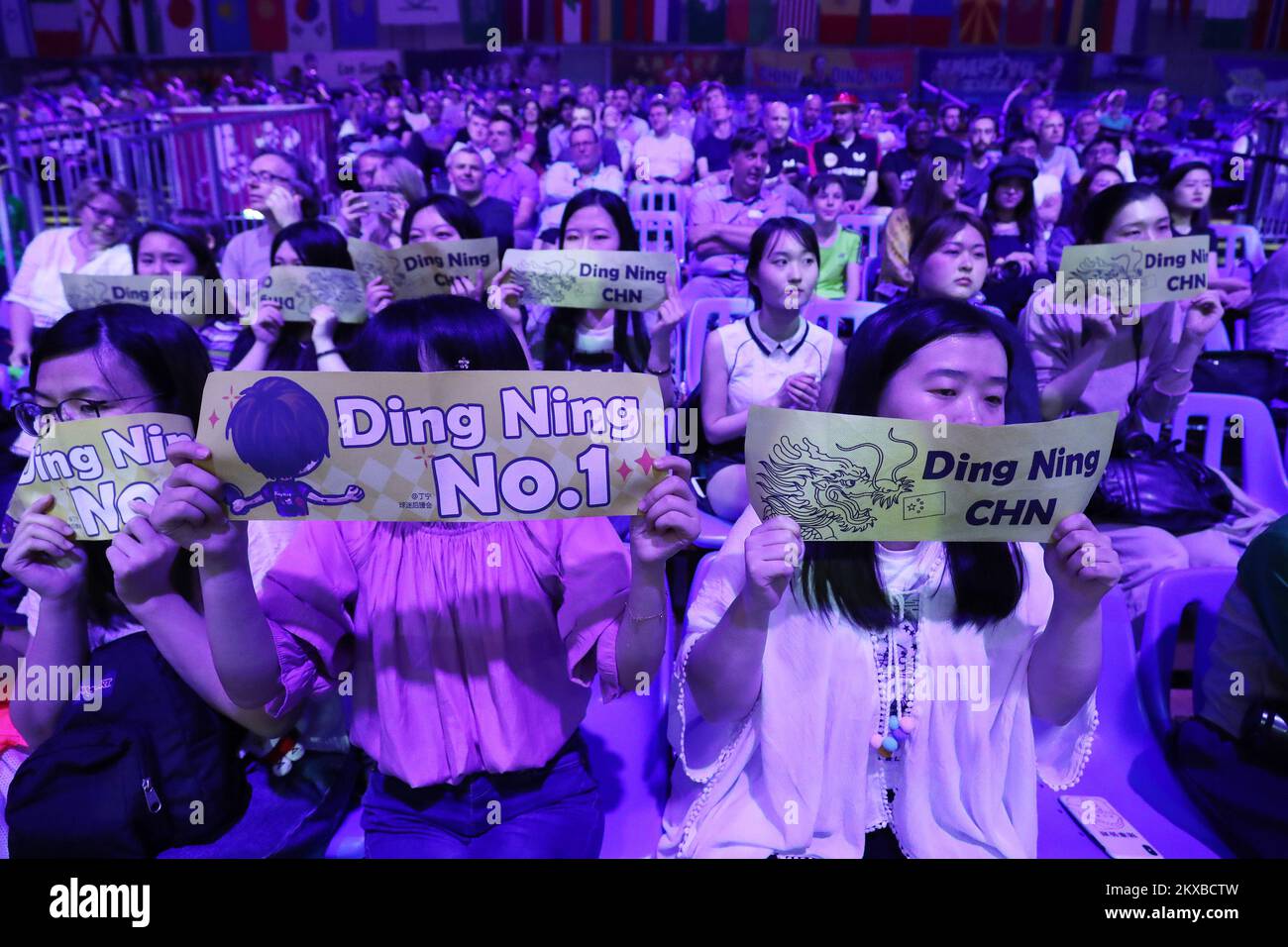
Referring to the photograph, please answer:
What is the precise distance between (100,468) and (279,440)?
0.33m

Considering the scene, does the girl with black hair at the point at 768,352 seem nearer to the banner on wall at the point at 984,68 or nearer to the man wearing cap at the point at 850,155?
the man wearing cap at the point at 850,155

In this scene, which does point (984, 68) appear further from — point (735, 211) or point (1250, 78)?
point (735, 211)

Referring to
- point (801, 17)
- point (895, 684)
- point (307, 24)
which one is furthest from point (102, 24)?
point (895, 684)

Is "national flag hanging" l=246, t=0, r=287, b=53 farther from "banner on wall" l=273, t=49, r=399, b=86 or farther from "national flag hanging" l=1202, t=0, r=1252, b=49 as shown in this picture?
"national flag hanging" l=1202, t=0, r=1252, b=49

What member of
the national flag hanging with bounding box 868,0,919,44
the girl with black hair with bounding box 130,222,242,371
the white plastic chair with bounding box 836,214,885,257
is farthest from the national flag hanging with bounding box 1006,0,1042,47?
the girl with black hair with bounding box 130,222,242,371

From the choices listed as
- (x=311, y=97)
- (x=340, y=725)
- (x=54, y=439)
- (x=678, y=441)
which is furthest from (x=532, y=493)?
(x=311, y=97)

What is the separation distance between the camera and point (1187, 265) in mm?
2578

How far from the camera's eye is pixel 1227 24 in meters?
12.4

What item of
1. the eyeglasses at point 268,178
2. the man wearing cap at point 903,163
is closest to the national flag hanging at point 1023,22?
the man wearing cap at point 903,163

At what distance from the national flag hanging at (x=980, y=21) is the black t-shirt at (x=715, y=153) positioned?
8867 millimetres

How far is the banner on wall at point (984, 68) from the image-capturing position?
47.5 feet

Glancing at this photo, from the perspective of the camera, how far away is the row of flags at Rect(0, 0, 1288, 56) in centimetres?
1201

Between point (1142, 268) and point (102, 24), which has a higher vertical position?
point (102, 24)

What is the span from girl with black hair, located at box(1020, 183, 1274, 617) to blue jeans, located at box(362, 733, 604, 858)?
200 centimetres
